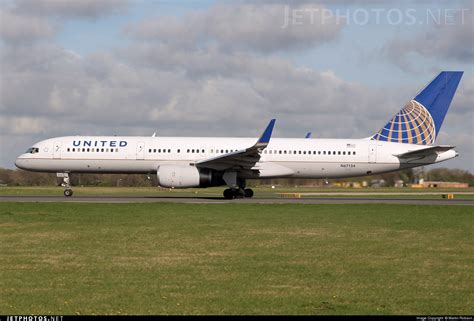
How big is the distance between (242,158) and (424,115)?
13676 millimetres

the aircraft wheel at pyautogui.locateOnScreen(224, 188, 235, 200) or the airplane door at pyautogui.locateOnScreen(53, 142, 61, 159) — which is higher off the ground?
the airplane door at pyautogui.locateOnScreen(53, 142, 61, 159)

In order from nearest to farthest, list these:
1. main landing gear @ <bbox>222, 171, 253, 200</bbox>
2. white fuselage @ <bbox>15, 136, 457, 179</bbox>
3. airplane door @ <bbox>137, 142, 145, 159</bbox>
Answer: main landing gear @ <bbox>222, 171, 253, 200</bbox> < airplane door @ <bbox>137, 142, 145, 159</bbox> < white fuselage @ <bbox>15, 136, 457, 179</bbox>

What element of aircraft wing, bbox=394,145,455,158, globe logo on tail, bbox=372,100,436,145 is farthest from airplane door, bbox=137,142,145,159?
aircraft wing, bbox=394,145,455,158

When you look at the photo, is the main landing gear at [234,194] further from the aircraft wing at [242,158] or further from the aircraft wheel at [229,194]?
the aircraft wing at [242,158]

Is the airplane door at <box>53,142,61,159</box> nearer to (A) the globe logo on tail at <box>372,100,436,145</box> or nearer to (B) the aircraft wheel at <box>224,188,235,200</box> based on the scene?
(B) the aircraft wheel at <box>224,188,235,200</box>

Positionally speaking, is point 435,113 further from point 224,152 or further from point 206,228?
point 206,228

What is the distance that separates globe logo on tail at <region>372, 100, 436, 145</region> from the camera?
4388 centimetres

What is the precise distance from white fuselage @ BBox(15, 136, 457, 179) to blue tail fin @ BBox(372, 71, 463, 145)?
5.35ft

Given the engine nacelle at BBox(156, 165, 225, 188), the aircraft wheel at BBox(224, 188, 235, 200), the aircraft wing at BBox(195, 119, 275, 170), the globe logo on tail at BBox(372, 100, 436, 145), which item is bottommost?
the aircraft wheel at BBox(224, 188, 235, 200)

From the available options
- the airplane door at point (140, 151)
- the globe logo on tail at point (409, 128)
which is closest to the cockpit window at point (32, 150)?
the airplane door at point (140, 151)

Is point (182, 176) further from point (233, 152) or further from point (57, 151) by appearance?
point (57, 151)

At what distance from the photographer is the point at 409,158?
41.9 meters

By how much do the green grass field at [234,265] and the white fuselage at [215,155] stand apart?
16305mm

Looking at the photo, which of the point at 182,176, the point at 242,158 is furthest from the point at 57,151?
the point at 242,158
